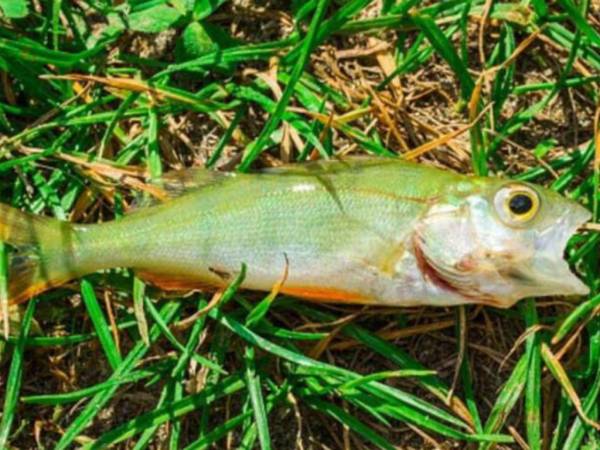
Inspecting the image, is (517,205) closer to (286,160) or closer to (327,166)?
(327,166)

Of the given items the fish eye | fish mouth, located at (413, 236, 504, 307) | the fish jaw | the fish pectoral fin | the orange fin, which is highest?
the fish eye

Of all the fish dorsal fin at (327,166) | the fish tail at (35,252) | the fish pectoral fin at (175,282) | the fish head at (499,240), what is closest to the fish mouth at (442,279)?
the fish head at (499,240)

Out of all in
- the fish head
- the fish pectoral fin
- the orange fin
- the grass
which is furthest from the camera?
the grass

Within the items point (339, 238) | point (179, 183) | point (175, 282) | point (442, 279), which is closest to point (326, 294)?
point (339, 238)

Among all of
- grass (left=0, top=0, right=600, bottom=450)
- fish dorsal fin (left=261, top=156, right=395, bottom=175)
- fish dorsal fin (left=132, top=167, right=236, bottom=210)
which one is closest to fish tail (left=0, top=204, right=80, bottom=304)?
grass (left=0, top=0, right=600, bottom=450)

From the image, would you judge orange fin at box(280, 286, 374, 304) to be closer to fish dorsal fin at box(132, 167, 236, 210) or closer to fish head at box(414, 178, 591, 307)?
fish head at box(414, 178, 591, 307)

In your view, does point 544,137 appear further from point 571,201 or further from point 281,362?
point 281,362
